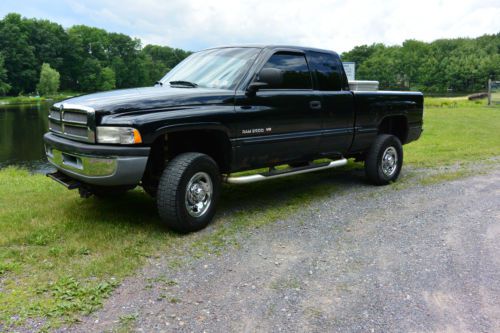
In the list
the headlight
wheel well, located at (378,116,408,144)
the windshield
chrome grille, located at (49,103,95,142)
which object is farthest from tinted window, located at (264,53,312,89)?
chrome grille, located at (49,103,95,142)

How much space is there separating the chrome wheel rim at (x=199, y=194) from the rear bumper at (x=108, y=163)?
1.89 feet

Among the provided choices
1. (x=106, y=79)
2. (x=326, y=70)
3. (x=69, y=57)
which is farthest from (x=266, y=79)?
(x=69, y=57)

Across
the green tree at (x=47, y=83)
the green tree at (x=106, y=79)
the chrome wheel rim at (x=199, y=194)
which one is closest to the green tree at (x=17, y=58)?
the green tree at (x=47, y=83)

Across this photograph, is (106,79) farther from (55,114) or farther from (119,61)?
(55,114)

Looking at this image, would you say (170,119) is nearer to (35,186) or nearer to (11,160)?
(35,186)

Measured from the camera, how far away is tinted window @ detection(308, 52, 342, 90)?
245 inches

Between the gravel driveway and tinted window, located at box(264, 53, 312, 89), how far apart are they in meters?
1.72

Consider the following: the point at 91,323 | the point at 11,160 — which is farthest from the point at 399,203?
the point at 11,160

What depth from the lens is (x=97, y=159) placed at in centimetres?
430

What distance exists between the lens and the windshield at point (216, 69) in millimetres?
5410

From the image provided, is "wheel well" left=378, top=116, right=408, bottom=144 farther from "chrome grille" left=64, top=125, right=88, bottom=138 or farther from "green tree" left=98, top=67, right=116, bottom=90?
"green tree" left=98, top=67, right=116, bottom=90

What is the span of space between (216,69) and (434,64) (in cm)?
12096

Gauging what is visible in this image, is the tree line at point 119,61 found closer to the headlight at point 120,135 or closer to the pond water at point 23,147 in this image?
the pond water at point 23,147

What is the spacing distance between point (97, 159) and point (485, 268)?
3716 mm
